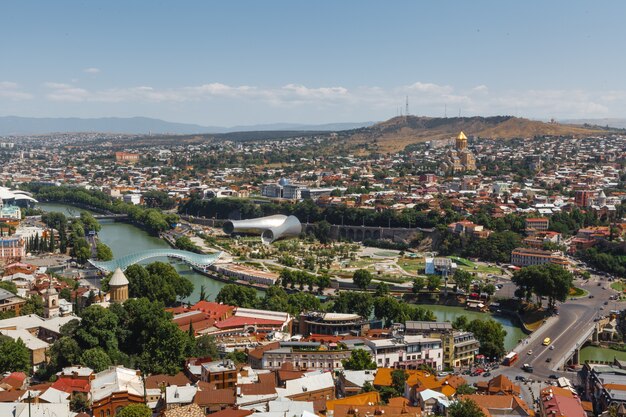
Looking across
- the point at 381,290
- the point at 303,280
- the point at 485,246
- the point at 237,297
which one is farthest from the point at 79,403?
the point at 485,246

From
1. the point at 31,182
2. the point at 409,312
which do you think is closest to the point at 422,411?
the point at 409,312

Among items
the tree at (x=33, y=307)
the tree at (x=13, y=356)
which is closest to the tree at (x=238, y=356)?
the tree at (x=13, y=356)

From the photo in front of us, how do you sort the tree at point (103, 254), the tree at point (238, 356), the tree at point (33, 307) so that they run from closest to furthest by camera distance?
1. the tree at point (238, 356)
2. the tree at point (33, 307)
3. the tree at point (103, 254)

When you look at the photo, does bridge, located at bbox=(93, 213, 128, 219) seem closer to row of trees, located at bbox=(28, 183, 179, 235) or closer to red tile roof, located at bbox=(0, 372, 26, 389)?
row of trees, located at bbox=(28, 183, 179, 235)

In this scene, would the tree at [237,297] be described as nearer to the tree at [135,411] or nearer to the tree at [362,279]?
the tree at [362,279]

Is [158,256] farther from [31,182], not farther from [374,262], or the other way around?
[31,182]

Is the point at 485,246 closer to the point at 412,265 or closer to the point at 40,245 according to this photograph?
the point at 412,265

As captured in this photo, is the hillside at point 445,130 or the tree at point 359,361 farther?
the hillside at point 445,130
